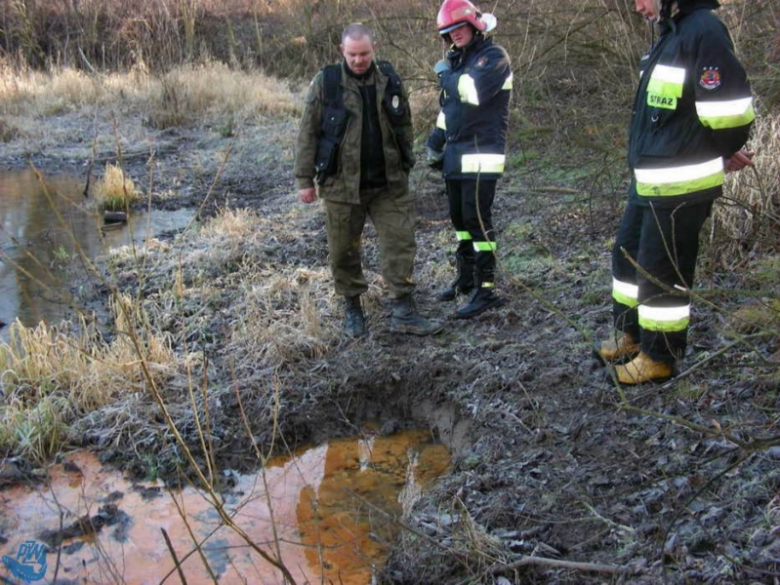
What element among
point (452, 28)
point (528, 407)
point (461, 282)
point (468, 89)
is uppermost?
point (452, 28)

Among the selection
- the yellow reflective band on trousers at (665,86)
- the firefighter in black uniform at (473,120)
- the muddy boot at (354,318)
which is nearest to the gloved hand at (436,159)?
the firefighter in black uniform at (473,120)

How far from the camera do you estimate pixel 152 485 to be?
13.3ft

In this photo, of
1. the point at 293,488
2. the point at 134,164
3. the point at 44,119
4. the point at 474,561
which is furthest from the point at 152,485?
the point at 44,119

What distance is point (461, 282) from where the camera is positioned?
549 centimetres

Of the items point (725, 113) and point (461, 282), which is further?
point (461, 282)

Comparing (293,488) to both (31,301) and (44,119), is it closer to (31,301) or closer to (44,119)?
(31,301)

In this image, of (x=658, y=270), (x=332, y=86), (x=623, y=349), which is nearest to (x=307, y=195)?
(x=332, y=86)

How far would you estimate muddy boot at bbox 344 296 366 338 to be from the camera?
16.8ft

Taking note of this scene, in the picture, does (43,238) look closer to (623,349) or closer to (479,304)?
(479,304)

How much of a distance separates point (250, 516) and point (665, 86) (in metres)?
2.79

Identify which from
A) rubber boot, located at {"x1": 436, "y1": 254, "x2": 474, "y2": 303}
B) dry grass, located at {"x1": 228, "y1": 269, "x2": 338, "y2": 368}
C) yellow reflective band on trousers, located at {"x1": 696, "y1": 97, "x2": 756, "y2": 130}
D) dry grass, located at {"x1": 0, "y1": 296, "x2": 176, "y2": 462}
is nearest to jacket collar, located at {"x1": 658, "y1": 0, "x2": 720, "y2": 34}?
yellow reflective band on trousers, located at {"x1": 696, "y1": 97, "x2": 756, "y2": 130}

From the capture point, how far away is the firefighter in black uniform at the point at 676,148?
10.1 ft

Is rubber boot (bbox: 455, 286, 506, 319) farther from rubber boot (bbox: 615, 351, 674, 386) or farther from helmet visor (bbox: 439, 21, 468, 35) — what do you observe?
helmet visor (bbox: 439, 21, 468, 35)

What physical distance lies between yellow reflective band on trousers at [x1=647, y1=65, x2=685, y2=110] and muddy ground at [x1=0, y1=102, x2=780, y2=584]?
1.03 metres
